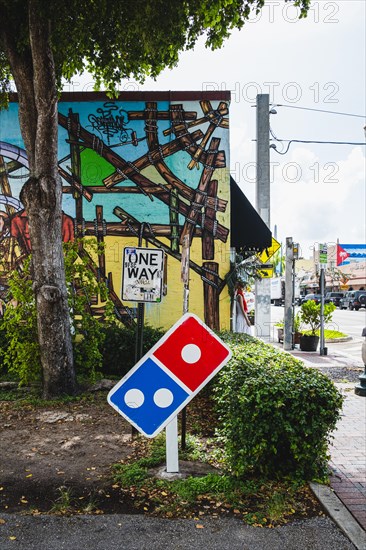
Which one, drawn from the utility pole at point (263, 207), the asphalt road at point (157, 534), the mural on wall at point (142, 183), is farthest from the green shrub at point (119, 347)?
the asphalt road at point (157, 534)

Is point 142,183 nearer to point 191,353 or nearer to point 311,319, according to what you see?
point 311,319

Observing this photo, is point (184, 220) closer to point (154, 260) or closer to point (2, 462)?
point (154, 260)

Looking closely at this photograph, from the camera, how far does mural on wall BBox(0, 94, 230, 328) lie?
12219mm

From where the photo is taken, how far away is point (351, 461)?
571 centimetres

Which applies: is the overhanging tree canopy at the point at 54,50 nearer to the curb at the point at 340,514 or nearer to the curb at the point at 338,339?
the curb at the point at 340,514

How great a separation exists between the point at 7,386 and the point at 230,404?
5.54 meters

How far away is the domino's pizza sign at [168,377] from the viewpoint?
4.53 meters

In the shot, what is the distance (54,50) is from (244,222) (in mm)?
5776

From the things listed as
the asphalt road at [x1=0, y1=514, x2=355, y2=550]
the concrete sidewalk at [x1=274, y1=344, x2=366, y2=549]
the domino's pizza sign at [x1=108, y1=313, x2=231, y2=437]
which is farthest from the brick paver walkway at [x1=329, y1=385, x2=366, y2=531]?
the domino's pizza sign at [x1=108, y1=313, x2=231, y2=437]

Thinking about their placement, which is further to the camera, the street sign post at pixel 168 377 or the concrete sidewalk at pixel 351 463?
the street sign post at pixel 168 377

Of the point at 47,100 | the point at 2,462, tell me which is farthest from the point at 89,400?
the point at 47,100

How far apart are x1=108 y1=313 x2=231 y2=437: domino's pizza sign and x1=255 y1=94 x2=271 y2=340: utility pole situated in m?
10.8

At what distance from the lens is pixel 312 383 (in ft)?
15.7

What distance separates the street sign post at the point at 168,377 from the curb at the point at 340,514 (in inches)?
56.1
